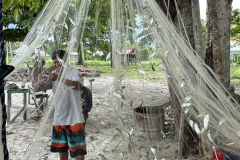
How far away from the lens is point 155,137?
5.49 ft

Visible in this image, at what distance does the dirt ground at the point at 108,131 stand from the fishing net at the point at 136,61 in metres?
0.01

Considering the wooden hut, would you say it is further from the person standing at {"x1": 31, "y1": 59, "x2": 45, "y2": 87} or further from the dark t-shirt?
the dark t-shirt

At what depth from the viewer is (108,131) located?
3498mm

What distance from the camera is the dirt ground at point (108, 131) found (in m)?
1.37

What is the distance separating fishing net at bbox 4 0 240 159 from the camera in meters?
1.28

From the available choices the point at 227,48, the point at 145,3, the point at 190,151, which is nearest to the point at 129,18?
the point at 145,3

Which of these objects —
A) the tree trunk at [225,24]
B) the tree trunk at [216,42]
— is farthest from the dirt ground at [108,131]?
the tree trunk at [225,24]

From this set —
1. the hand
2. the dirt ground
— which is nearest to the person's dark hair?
the hand

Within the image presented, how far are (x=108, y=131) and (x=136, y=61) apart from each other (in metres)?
2.37

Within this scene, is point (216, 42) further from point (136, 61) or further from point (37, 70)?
point (37, 70)

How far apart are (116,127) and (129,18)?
82 centimetres

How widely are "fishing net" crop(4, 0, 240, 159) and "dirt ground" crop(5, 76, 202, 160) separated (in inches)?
0.5

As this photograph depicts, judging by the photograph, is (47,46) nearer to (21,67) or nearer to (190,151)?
(21,67)

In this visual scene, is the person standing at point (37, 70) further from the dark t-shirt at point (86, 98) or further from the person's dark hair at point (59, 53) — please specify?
the dark t-shirt at point (86, 98)
